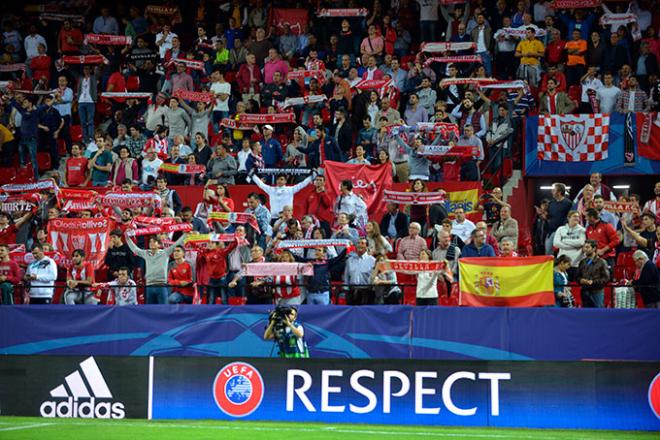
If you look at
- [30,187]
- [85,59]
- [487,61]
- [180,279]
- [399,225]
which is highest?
[85,59]

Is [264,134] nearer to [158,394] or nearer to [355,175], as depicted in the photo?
[355,175]

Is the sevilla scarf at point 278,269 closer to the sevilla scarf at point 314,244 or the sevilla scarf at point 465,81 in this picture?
the sevilla scarf at point 314,244

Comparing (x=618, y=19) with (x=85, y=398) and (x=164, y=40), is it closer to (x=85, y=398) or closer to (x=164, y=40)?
(x=164, y=40)

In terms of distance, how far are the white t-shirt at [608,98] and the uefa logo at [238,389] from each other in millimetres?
11701

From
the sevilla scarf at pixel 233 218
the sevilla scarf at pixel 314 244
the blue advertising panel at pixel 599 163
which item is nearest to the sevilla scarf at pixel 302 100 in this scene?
the blue advertising panel at pixel 599 163

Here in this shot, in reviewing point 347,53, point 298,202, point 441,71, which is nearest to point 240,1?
point 347,53

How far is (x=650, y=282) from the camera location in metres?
17.0

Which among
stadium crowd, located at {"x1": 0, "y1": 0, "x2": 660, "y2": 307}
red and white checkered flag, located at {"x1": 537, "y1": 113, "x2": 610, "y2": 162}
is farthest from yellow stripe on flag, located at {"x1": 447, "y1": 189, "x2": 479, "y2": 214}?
red and white checkered flag, located at {"x1": 537, "y1": 113, "x2": 610, "y2": 162}

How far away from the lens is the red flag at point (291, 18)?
2875cm

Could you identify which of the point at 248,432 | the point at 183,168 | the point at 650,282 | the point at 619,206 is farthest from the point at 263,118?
the point at 248,432

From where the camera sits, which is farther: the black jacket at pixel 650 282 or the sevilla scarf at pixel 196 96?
the sevilla scarf at pixel 196 96

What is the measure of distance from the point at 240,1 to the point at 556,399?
18.1m

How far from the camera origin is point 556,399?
1418 cm

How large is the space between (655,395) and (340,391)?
4.08 metres
